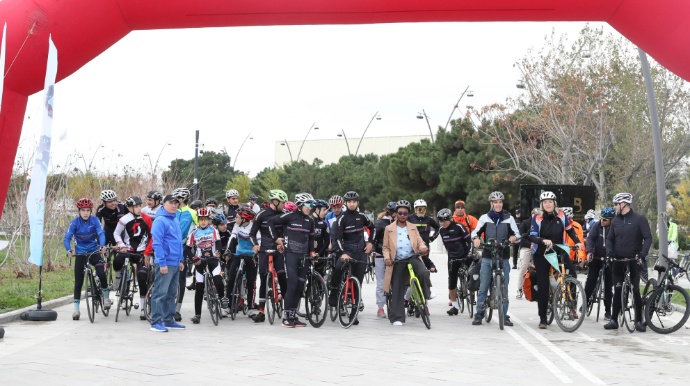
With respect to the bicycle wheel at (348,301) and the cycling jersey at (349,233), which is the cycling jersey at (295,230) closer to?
the cycling jersey at (349,233)

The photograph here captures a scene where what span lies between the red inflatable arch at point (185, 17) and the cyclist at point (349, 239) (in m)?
4.84

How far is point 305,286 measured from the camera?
38.5 ft

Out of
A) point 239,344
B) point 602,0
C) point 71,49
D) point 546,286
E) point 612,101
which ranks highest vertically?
point 612,101

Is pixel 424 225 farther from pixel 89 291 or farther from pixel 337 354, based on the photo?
pixel 89 291

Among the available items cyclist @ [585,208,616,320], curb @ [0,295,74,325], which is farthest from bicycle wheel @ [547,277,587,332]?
curb @ [0,295,74,325]

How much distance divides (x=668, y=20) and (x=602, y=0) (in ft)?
2.46

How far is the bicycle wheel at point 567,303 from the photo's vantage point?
35.7 ft

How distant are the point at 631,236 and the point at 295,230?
4873 millimetres

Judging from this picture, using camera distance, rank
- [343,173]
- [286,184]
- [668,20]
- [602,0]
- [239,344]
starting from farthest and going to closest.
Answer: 1. [286,184]
2. [343,173]
3. [239,344]
4. [602,0]
5. [668,20]

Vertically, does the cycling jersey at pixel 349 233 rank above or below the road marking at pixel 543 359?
above

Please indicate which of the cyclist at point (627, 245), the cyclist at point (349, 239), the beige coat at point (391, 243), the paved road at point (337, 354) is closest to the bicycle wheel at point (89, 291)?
the paved road at point (337, 354)

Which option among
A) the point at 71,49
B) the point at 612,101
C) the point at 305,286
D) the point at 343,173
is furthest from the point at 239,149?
the point at 71,49

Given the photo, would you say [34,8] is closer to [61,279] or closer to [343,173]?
[61,279]

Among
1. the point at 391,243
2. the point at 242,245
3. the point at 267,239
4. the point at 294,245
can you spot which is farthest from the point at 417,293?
the point at 242,245
